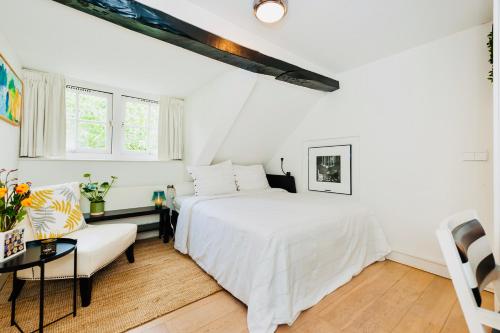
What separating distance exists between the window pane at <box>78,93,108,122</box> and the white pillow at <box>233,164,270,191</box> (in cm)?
201

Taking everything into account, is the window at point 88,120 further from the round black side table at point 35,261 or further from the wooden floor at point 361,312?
the wooden floor at point 361,312

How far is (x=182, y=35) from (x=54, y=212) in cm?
181

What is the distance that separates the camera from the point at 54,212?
6.07 ft

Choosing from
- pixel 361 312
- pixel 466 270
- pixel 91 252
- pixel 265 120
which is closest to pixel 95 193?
pixel 91 252

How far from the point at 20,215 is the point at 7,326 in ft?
2.36

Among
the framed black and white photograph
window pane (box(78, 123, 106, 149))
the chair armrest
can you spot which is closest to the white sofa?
window pane (box(78, 123, 106, 149))

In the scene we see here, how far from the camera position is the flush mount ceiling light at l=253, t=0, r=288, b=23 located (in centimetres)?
151

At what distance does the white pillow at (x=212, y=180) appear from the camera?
2.90 meters

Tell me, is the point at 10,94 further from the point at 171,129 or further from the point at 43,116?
the point at 171,129

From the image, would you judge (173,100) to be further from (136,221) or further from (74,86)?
(136,221)

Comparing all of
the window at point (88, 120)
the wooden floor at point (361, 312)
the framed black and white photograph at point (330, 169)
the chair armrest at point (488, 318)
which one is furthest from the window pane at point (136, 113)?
the chair armrest at point (488, 318)

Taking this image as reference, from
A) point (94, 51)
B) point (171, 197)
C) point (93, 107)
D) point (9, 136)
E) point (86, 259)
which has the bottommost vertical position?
point (86, 259)

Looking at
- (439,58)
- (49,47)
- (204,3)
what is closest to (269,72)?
(204,3)

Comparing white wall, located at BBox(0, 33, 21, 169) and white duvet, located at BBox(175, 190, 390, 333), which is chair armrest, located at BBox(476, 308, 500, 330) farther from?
white wall, located at BBox(0, 33, 21, 169)
